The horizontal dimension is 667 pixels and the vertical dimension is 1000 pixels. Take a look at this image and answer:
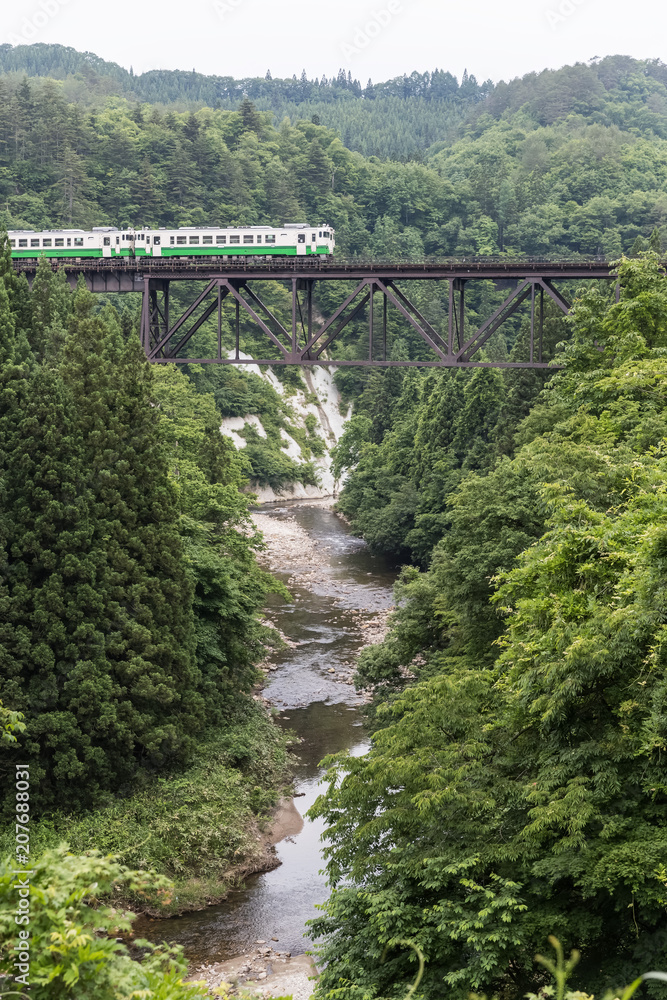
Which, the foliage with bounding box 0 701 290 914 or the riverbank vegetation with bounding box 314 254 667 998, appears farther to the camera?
the foliage with bounding box 0 701 290 914

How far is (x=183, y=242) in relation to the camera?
176 ft

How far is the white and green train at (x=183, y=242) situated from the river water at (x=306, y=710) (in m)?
19.2

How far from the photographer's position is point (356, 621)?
47.9 metres

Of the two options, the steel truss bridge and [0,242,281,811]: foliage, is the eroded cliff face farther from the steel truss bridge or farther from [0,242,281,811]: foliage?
[0,242,281,811]: foliage

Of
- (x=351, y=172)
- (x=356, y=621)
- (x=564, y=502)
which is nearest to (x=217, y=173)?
(x=351, y=172)

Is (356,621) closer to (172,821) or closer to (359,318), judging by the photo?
(172,821)

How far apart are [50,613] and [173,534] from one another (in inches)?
198

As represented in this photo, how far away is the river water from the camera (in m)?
22.7

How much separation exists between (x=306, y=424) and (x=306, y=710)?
73.8 metres

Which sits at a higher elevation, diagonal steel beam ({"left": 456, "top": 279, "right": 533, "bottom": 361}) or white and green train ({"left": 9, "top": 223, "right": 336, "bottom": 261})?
white and green train ({"left": 9, "top": 223, "right": 336, "bottom": 261})

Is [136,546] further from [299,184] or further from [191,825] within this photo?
[299,184]

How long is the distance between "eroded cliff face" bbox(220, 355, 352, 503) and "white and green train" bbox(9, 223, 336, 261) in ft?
118

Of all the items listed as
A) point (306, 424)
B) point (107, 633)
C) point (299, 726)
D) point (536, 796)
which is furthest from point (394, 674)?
point (306, 424)

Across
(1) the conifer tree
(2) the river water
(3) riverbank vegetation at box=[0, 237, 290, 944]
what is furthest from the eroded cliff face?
(1) the conifer tree
